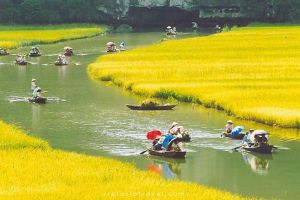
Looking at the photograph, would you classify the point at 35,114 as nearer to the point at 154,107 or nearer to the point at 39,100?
the point at 39,100

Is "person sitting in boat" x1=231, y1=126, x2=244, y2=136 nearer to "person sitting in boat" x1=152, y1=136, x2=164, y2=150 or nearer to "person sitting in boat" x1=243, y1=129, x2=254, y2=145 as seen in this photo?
"person sitting in boat" x1=243, y1=129, x2=254, y2=145

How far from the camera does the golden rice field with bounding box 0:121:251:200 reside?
14.4m

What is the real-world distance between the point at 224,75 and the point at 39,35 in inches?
1568

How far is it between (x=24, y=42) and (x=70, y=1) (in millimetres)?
29989

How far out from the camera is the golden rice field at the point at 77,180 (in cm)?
1436

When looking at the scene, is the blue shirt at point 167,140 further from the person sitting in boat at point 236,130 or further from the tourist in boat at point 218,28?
the tourist in boat at point 218,28

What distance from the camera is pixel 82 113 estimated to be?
25984mm

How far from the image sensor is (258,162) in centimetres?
1852

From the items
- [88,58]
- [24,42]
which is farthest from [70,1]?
[88,58]

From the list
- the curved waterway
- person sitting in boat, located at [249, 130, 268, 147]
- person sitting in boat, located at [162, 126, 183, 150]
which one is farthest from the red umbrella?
person sitting in boat, located at [249, 130, 268, 147]

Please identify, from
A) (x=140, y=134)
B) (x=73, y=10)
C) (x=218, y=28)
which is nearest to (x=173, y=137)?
(x=140, y=134)

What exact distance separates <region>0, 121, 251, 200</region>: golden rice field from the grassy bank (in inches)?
1654

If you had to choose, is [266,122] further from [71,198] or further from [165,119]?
[71,198]

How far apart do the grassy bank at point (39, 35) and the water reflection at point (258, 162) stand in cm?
4214
